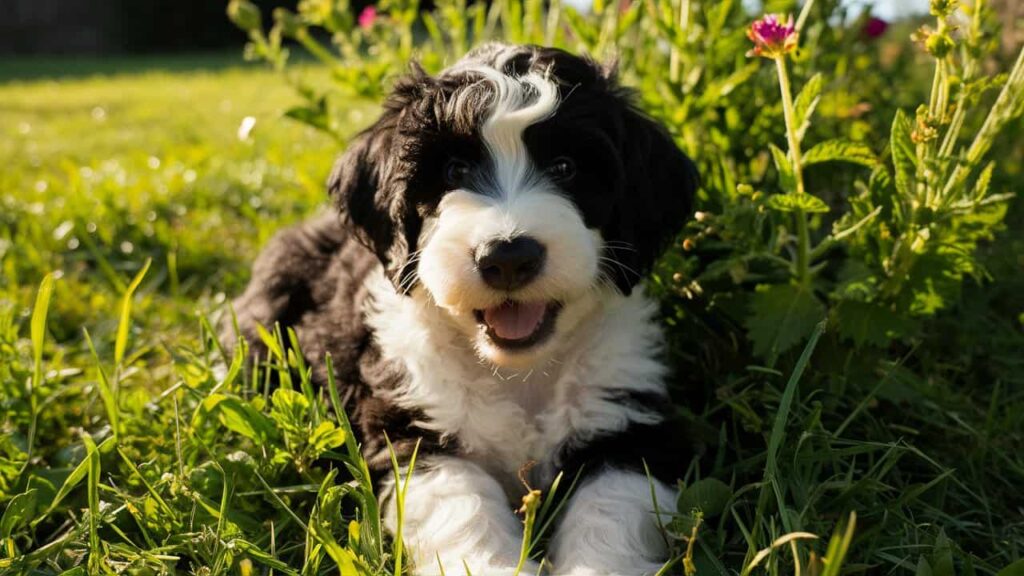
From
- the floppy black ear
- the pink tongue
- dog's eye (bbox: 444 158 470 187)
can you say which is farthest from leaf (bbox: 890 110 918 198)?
dog's eye (bbox: 444 158 470 187)

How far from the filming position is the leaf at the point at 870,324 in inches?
123

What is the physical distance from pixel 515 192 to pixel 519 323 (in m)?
0.40

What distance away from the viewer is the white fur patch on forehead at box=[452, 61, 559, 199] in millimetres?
2738

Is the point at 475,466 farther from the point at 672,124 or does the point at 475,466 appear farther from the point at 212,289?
the point at 212,289

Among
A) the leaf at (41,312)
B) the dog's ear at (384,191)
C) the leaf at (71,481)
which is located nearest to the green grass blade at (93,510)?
the leaf at (71,481)

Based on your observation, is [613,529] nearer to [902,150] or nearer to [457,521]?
[457,521]

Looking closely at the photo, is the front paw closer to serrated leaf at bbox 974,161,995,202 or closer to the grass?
the grass

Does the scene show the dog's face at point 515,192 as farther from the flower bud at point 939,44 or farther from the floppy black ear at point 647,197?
the flower bud at point 939,44

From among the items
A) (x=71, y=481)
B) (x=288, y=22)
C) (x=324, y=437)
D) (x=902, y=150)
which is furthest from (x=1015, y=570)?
(x=288, y=22)

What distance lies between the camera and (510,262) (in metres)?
2.52

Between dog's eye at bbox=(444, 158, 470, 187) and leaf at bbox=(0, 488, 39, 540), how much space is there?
59.5 inches

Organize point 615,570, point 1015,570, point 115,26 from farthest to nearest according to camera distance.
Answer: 1. point 115,26
2. point 615,570
3. point 1015,570

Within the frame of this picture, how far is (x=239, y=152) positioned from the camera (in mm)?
8594

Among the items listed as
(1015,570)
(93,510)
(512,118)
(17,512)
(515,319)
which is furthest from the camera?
(515,319)
